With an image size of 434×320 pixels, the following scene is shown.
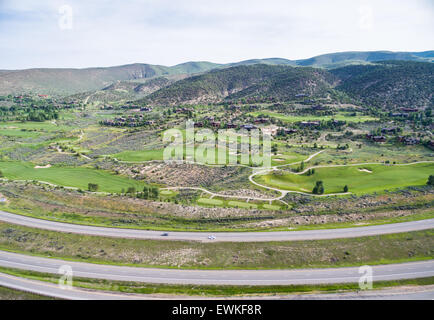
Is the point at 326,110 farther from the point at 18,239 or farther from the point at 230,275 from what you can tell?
the point at 18,239

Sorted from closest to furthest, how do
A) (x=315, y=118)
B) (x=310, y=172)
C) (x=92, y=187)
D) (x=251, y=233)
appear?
(x=251, y=233), (x=92, y=187), (x=310, y=172), (x=315, y=118)

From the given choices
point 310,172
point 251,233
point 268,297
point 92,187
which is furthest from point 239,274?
point 92,187

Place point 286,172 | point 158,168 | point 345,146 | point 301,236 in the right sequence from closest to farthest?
point 301,236
point 286,172
point 158,168
point 345,146

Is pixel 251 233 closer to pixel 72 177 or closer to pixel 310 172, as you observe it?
pixel 310 172

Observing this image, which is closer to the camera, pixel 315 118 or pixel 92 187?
pixel 92 187

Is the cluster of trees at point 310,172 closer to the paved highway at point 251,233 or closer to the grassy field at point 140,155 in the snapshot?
the paved highway at point 251,233

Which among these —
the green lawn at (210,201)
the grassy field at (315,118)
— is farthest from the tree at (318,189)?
the grassy field at (315,118)
